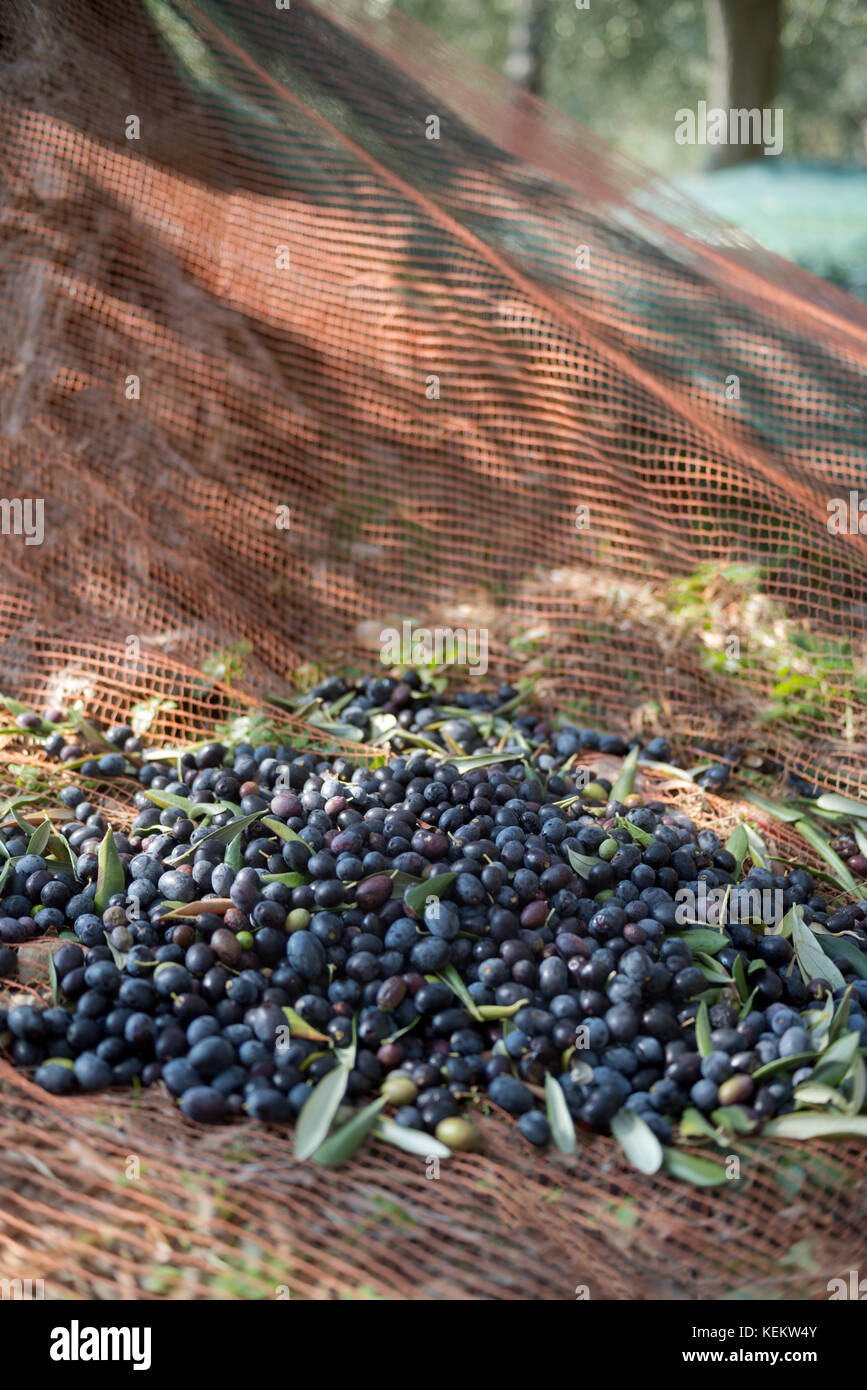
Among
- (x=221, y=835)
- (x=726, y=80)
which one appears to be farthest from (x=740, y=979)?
(x=726, y=80)

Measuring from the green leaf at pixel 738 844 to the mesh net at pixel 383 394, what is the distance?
9.6 inches

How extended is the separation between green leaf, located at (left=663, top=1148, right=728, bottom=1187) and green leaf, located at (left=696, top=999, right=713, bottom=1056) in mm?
205

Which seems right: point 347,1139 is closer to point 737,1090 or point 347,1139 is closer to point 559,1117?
point 559,1117

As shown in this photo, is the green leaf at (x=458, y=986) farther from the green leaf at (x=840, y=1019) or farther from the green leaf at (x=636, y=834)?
the green leaf at (x=840, y=1019)

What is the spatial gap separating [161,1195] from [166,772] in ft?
4.43

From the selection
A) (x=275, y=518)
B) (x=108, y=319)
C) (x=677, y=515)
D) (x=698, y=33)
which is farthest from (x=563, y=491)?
(x=698, y=33)

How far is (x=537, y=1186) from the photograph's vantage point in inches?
69.9

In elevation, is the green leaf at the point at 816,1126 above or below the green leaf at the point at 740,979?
below

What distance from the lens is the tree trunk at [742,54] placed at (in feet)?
32.6

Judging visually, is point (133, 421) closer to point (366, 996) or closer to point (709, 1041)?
point (366, 996)

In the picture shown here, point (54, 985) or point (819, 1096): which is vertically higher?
point (54, 985)

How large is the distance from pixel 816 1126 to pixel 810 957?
0.47m

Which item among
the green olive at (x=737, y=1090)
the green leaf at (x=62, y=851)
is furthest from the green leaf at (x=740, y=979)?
the green leaf at (x=62, y=851)

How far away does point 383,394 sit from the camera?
12.4ft
